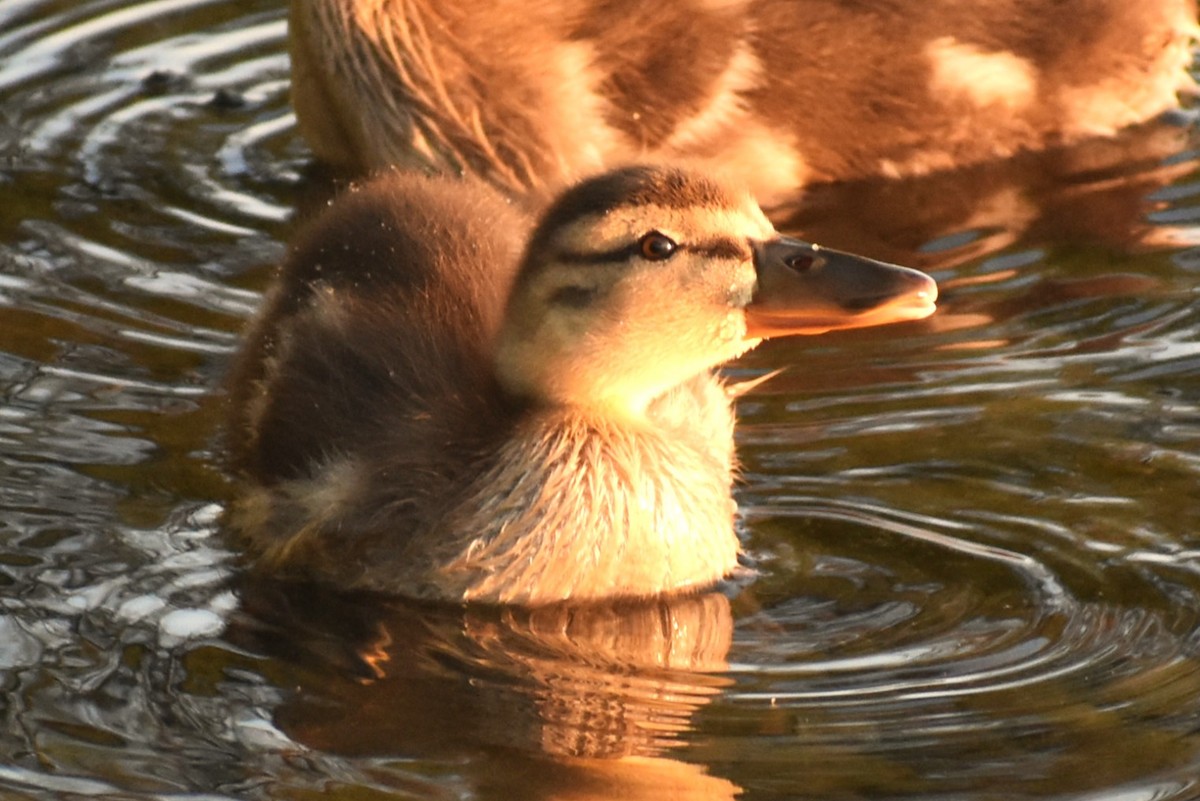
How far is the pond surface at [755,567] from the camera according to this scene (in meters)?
3.41

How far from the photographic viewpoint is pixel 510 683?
3.67 m

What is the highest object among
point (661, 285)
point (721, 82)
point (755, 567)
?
point (661, 285)

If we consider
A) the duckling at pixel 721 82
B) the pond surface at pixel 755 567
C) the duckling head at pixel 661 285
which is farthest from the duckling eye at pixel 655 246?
the duckling at pixel 721 82

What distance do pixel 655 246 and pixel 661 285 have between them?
0.07 meters

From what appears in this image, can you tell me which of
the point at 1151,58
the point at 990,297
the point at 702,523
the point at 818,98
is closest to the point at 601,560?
the point at 702,523

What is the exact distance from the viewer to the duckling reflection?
3.40m

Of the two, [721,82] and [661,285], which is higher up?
[661,285]

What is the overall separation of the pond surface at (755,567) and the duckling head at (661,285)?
0.42 meters

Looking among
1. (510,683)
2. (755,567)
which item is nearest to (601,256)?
(755,567)

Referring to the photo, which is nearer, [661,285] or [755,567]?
[661,285]

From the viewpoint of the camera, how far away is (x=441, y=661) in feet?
12.4

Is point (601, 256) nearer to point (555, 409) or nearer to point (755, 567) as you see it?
point (555, 409)

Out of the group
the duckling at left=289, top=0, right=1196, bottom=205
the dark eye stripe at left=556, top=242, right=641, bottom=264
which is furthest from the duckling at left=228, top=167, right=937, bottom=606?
the duckling at left=289, top=0, right=1196, bottom=205

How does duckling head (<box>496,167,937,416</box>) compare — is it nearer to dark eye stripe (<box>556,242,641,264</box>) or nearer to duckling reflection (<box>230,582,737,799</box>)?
dark eye stripe (<box>556,242,641,264</box>)
